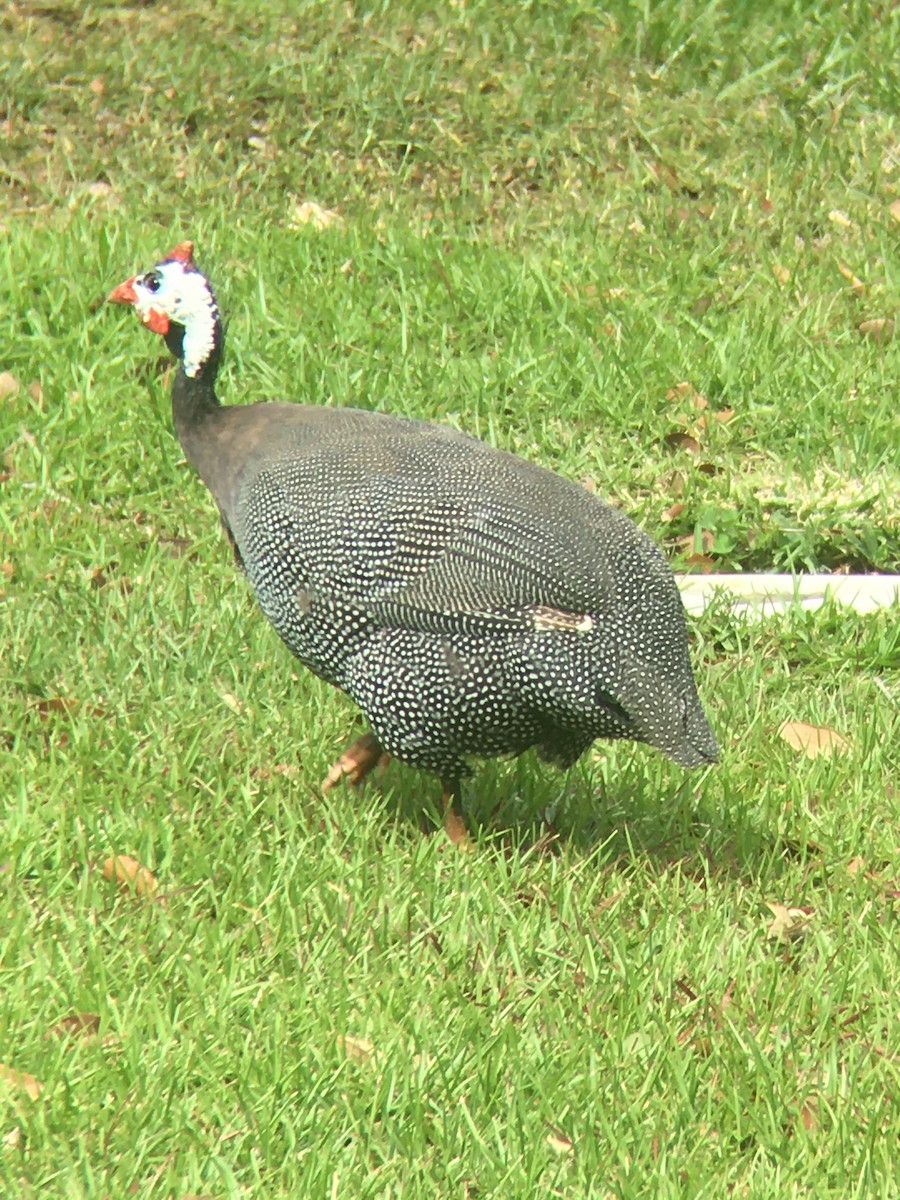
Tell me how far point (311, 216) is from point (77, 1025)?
12.2 feet

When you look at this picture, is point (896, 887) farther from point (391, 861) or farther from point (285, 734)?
point (285, 734)

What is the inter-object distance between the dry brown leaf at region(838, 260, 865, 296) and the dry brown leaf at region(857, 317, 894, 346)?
19 centimetres

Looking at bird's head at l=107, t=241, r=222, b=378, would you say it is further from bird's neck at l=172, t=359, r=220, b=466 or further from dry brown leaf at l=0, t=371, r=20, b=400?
dry brown leaf at l=0, t=371, r=20, b=400

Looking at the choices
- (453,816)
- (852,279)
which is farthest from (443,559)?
(852,279)

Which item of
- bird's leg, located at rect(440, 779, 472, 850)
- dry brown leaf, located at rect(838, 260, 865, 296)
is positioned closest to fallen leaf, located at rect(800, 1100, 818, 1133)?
bird's leg, located at rect(440, 779, 472, 850)

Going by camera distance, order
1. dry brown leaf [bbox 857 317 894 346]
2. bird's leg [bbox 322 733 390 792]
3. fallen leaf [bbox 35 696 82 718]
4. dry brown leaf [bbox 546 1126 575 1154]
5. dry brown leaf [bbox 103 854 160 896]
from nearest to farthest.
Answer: dry brown leaf [bbox 546 1126 575 1154] < dry brown leaf [bbox 103 854 160 896] < bird's leg [bbox 322 733 390 792] < fallen leaf [bbox 35 696 82 718] < dry brown leaf [bbox 857 317 894 346]

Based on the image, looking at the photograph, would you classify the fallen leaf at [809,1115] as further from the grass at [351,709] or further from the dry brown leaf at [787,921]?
the dry brown leaf at [787,921]

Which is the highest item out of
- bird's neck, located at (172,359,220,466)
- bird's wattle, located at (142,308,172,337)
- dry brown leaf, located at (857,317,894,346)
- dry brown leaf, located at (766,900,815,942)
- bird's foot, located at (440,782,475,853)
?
bird's wattle, located at (142,308,172,337)

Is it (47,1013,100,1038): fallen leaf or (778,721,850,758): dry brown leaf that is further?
(778,721,850,758): dry brown leaf

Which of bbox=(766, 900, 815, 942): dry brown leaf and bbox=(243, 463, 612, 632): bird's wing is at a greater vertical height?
bbox=(243, 463, 612, 632): bird's wing

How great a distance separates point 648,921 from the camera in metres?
3.27

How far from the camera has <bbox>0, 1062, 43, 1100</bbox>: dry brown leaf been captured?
2.71m

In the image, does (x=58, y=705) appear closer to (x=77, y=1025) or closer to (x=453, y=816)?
(x=453, y=816)

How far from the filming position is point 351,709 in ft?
13.2
